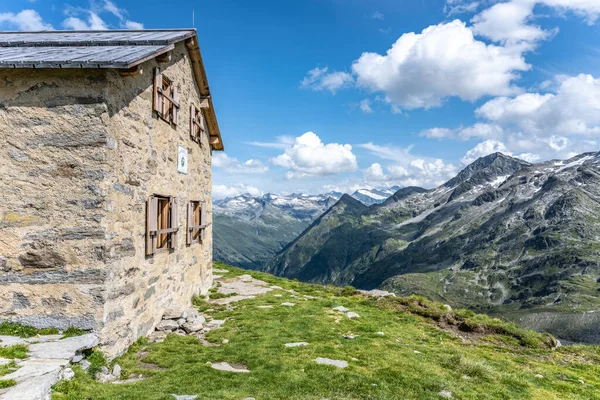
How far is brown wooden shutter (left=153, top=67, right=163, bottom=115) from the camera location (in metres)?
14.3

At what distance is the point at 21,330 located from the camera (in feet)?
34.8

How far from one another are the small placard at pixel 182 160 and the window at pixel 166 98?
1411mm

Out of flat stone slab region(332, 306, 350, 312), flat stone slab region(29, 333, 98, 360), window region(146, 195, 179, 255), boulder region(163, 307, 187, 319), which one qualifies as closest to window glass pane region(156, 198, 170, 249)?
window region(146, 195, 179, 255)

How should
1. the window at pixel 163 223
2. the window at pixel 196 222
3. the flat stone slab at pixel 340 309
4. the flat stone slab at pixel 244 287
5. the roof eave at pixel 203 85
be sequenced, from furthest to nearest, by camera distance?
the flat stone slab at pixel 244 287 → the flat stone slab at pixel 340 309 → the window at pixel 196 222 → the roof eave at pixel 203 85 → the window at pixel 163 223

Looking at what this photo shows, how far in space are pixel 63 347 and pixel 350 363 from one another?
8.18 metres

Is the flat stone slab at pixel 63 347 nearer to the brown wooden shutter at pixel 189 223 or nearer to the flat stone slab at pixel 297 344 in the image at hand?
the flat stone slab at pixel 297 344

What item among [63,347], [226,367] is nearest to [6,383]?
[63,347]

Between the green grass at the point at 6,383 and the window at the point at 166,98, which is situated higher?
the window at the point at 166,98

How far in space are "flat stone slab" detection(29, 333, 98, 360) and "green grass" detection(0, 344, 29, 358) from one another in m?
0.13

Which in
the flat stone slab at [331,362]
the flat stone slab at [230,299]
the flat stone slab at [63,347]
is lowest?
the flat stone slab at [230,299]

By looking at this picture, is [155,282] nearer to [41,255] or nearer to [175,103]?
[41,255]

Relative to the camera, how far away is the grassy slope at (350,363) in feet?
31.4

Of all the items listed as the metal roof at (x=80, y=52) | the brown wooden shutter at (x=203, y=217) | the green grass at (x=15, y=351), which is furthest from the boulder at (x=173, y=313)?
the metal roof at (x=80, y=52)

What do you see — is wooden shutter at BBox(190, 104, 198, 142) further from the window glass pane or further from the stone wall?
the window glass pane
